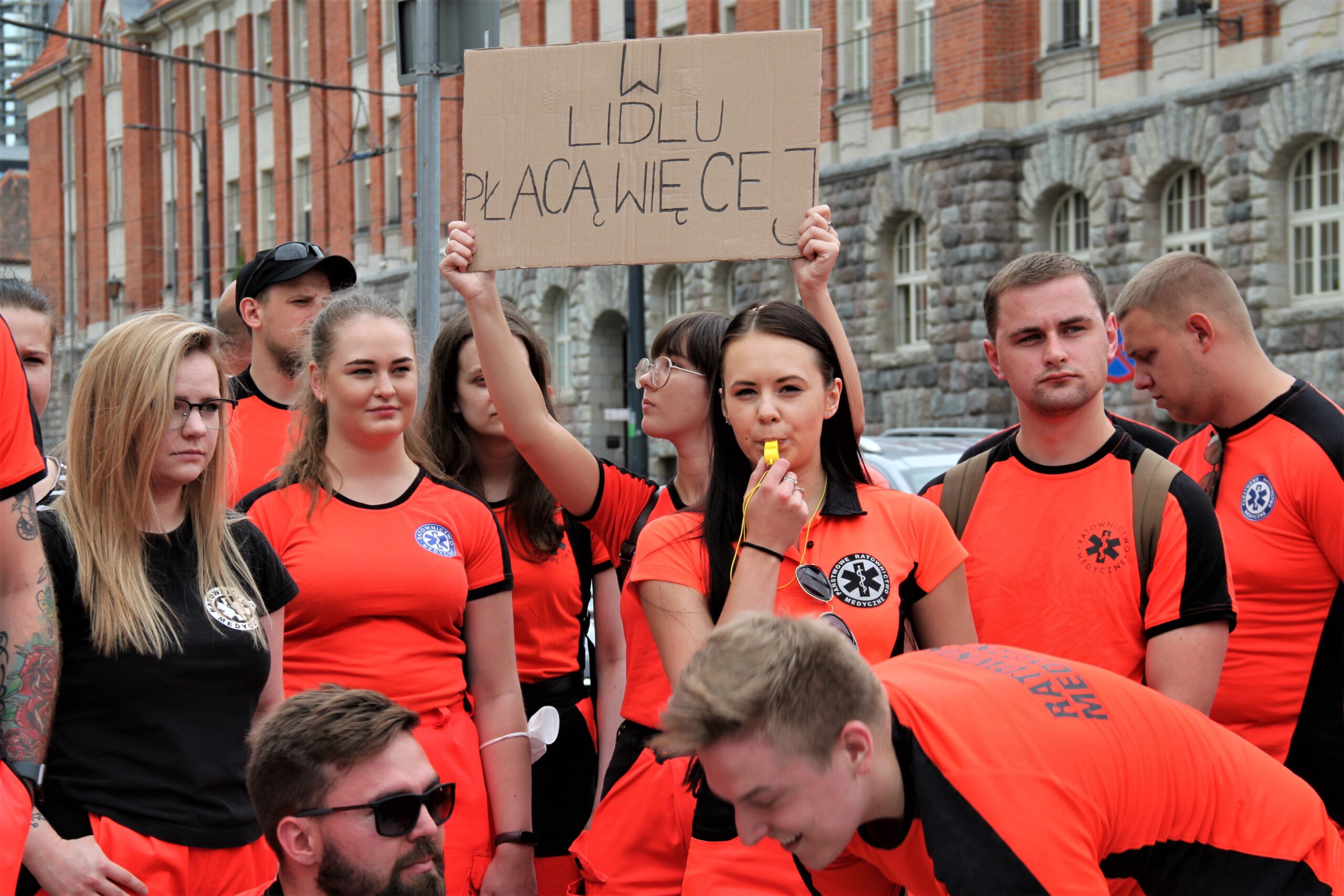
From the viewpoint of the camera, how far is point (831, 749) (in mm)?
2166

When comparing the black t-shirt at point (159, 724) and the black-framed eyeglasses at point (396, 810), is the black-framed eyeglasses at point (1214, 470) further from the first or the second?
the black t-shirt at point (159, 724)

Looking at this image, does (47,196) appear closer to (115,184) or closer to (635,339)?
(115,184)

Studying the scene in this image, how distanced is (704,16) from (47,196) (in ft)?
120

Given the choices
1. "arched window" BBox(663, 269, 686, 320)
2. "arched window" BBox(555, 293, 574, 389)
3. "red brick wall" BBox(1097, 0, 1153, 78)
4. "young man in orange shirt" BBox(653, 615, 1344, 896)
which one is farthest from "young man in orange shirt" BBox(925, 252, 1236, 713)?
"arched window" BBox(555, 293, 574, 389)

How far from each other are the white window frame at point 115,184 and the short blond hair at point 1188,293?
50047 mm

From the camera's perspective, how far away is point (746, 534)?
311 centimetres

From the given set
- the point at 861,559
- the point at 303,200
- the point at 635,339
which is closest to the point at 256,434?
the point at 861,559

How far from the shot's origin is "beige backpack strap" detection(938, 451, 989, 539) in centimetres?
379

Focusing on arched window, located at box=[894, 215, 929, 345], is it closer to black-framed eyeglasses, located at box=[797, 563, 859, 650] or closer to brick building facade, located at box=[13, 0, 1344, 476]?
brick building facade, located at box=[13, 0, 1344, 476]

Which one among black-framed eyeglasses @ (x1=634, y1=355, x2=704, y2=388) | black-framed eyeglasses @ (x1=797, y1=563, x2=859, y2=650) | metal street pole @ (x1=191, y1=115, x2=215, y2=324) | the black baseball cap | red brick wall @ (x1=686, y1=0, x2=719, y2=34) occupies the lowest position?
black-framed eyeglasses @ (x1=797, y1=563, x2=859, y2=650)

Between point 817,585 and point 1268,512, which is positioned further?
point 1268,512

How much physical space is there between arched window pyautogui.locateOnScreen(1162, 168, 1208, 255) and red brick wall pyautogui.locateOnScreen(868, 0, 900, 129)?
5.42 m

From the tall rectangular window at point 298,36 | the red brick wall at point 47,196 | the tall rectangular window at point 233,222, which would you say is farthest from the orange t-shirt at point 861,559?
the red brick wall at point 47,196

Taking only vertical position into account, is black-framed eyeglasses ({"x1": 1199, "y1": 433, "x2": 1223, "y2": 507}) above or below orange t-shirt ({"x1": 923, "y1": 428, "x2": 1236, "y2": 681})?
above
